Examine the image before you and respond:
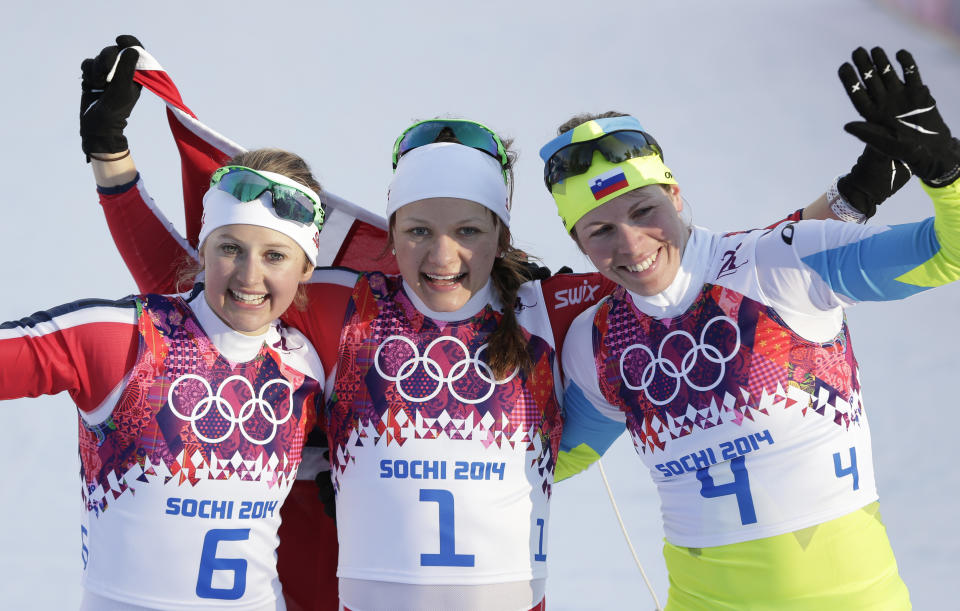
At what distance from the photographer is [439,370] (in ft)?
9.32

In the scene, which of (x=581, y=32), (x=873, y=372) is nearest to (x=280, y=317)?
(x=873, y=372)

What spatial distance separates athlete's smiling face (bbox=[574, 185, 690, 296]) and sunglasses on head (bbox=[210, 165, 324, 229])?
871 mm

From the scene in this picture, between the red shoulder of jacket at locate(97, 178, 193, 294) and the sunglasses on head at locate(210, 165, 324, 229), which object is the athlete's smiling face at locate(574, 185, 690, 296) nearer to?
the sunglasses on head at locate(210, 165, 324, 229)

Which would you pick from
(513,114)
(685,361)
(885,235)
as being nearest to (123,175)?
(685,361)

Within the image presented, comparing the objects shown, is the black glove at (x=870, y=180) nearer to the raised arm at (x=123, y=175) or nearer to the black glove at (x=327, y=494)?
the black glove at (x=327, y=494)

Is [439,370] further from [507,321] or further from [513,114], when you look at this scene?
[513,114]

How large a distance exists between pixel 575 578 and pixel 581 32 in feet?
23.1

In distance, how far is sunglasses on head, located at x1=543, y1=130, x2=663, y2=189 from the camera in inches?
108

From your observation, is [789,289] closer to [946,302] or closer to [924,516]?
[924,516]

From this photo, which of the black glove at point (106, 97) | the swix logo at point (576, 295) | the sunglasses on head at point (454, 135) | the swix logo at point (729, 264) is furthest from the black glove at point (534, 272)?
the black glove at point (106, 97)

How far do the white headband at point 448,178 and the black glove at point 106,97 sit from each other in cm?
97

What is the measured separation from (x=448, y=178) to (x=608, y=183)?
0.51 m

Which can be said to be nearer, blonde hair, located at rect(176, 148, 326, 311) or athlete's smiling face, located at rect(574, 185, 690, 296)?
athlete's smiling face, located at rect(574, 185, 690, 296)

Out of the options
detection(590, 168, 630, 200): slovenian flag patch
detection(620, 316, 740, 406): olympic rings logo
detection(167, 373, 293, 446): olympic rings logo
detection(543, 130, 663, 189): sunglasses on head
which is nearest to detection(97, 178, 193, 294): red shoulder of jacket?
detection(167, 373, 293, 446): olympic rings logo
